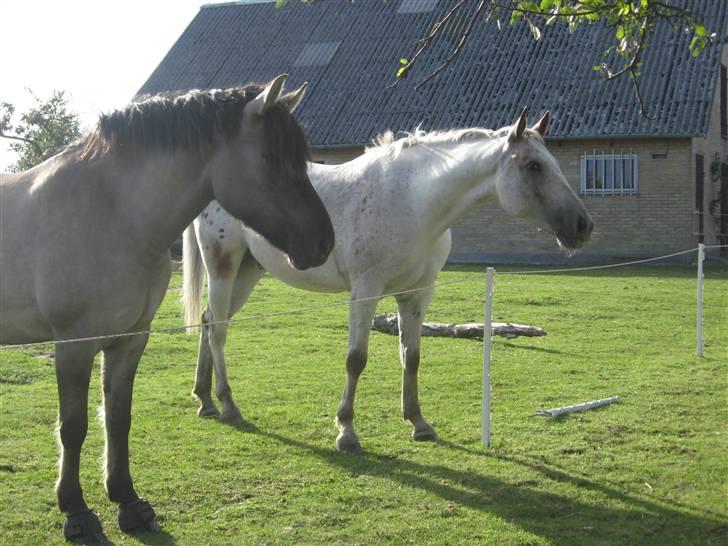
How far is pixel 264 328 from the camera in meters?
12.6

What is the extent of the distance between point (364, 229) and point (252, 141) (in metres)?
2.11

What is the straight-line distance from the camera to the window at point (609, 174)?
77.2 ft

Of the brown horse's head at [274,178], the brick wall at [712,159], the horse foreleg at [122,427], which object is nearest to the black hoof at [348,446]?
the horse foreleg at [122,427]

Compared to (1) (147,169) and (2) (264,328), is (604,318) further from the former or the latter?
(1) (147,169)

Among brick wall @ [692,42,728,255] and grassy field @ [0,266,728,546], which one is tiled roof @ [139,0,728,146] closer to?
brick wall @ [692,42,728,255]

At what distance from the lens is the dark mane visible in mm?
4539

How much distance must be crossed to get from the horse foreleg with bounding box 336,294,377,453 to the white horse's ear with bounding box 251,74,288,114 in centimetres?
221

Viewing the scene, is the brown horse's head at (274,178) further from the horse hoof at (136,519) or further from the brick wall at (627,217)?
the brick wall at (627,217)

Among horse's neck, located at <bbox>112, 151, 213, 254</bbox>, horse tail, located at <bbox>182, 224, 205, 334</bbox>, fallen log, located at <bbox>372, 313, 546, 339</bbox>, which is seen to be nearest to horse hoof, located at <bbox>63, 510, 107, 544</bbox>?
horse's neck, located at <bbox>112, 151, 213, 254</bbox>

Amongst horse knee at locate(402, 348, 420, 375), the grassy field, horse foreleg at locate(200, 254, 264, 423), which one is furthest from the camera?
horse foreleg at locate(200, 254, 264, 423)

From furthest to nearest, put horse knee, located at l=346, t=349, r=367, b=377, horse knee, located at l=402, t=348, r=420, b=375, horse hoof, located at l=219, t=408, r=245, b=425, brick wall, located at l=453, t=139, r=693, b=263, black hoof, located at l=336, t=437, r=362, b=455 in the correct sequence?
brick wall, located at l=453, t=139, r=693, b=263 → horse hoof, located at l=219, t=408, r=245, b=425 → horse knee, located at l=402, t=348, r=420, b=375 → horse knee, located at l=346, t=349, r=367, b=377 → black hoof, located at l=336, t=437, r=362, b=455

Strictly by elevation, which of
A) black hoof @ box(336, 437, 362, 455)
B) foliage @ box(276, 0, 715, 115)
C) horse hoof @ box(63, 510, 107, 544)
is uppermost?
foliage @ box(276, 0, 715, 115)

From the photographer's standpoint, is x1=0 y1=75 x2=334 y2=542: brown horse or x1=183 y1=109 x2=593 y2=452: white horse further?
x1=183 y1=109 x2=593 y2=452: white horse

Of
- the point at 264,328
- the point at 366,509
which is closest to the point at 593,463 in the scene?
the point at 366,509
